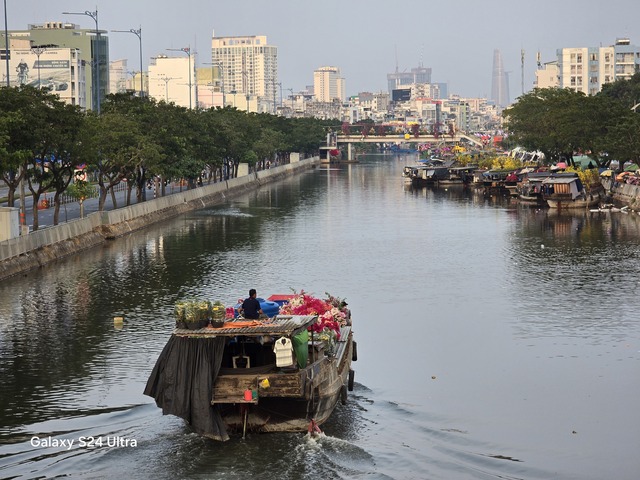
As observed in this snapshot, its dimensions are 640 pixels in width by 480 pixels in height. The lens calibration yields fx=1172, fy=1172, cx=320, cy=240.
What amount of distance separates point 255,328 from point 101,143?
5350 cm

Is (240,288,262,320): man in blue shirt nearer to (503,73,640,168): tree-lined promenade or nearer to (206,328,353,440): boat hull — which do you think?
(206,328,353,440): boat hull

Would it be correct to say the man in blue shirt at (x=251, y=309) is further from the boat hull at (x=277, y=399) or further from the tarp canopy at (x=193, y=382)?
the tarp canopy at (x=193, y=382)

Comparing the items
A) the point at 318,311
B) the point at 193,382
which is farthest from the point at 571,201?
the point at 193,382

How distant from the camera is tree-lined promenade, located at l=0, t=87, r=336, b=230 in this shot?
209 ft

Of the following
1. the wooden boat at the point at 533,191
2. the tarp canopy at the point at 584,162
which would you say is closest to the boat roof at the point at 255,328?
the wooden boat at the point at 533,191

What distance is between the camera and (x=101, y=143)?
78.8 metres

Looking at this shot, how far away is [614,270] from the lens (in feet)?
191

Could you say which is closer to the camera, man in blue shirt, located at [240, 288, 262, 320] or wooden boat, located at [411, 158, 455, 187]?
→ man in blue shirt, located at [240, 288, 262, 320]

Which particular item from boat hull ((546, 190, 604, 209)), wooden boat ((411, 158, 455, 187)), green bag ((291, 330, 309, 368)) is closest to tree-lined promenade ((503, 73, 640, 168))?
boat hull ((546, 190, 604, 209))

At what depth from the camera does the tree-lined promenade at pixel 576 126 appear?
316 ft

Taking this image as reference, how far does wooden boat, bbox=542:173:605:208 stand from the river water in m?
16.6

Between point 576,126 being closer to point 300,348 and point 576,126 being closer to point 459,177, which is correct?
point 459,177

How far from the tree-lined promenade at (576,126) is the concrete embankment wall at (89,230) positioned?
3495 centimetres

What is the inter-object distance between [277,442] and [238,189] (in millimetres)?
100069
